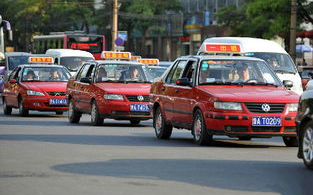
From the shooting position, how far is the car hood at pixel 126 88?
21.9 metres

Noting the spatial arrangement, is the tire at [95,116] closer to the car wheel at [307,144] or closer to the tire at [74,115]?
the tire at [74,115]

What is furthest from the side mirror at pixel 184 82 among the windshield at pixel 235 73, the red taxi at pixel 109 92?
the red taxi at pixel 109 92

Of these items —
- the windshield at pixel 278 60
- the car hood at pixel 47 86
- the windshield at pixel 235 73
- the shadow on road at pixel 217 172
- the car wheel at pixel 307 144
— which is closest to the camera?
the shadow on road at pixel 217 172

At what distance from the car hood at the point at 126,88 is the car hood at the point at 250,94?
5.38 meters

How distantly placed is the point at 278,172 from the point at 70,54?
3350 cm

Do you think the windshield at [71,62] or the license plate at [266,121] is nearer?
the license plate at [266,121]

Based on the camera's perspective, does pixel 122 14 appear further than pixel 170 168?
Yes

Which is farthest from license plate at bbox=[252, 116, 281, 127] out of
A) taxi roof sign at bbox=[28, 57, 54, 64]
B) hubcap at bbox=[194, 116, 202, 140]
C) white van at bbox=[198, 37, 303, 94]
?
taxi roof sign at bbox=[28, 57, 54, 64]

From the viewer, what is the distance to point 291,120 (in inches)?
617

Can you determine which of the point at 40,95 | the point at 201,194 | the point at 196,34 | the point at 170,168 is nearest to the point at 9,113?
the point at 40,95

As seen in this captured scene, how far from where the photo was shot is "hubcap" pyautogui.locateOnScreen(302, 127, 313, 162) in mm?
12334

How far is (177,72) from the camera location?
1808cm

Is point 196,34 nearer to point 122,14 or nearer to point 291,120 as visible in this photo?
point 122,14

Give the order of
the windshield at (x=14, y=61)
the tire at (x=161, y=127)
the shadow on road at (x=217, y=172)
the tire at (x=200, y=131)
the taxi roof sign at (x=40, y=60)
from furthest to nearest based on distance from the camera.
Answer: the windshield at (x=14, y=61) < the taxi roof sign at (x=40, y=60) < the tire at (x=161, y=127) < the tire at (x=200, y=131) < the shadow on road at (x=217, y=172)
